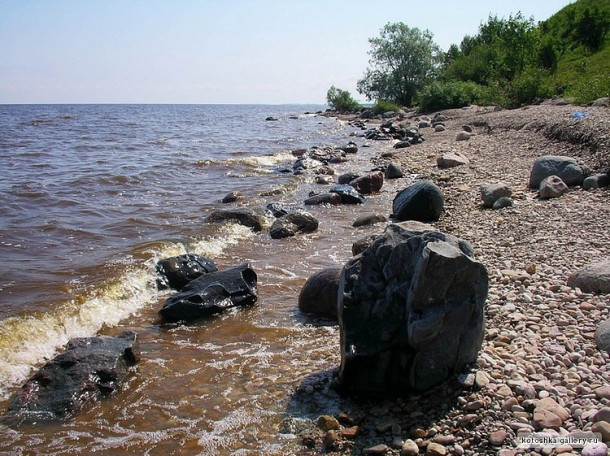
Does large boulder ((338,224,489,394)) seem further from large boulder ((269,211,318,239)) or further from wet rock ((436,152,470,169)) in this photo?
wet rock ((436,152,470,169))

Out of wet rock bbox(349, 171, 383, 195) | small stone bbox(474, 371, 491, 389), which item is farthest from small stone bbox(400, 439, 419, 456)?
wet rock bbox(349, 171, 383, 195)

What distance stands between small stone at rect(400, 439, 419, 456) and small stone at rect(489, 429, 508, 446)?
599 millimetres

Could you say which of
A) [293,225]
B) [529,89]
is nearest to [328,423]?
[293,225]

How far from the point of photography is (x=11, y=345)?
21.7 feet

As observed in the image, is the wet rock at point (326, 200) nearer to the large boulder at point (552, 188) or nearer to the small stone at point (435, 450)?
the large boulder at point (552, 188)

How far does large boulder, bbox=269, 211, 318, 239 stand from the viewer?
1189 centimetres

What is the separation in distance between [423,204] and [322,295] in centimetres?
543

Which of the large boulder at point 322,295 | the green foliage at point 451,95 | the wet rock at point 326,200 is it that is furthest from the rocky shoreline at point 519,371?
the green foliage at point 451,95

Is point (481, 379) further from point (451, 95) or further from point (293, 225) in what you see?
point (451, 95)

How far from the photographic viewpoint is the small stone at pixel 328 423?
464cm

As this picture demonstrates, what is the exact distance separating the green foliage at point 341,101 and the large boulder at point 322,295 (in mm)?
69085

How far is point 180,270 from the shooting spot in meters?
8.88

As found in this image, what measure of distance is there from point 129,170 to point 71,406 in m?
17.5

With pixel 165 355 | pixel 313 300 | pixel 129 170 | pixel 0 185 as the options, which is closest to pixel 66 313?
pixel 165 355
